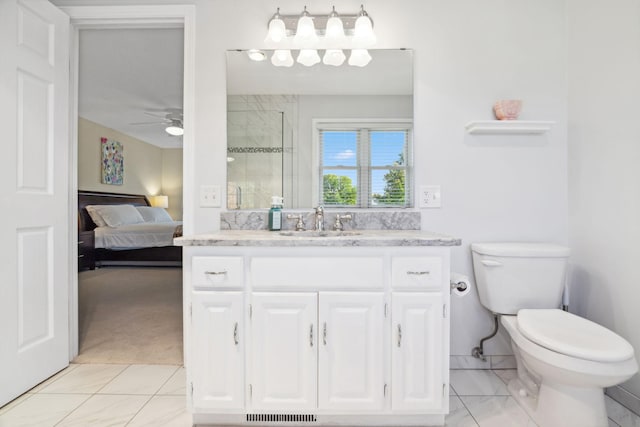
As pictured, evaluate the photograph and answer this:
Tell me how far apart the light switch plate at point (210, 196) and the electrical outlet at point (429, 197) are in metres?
1.18

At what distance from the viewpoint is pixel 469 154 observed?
195 cm

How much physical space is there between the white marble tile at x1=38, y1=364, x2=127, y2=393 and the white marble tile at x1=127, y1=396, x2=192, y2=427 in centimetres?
39

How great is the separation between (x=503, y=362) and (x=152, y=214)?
6.16 m

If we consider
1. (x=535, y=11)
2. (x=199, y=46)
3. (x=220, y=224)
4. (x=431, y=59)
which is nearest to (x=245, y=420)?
(x=220, y=224)

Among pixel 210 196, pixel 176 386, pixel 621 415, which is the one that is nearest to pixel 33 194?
pixel 210 196

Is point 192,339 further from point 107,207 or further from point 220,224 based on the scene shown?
point 107,207

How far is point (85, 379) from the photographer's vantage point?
186 centimetres

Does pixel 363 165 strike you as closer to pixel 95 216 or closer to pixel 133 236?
pixel 133 236

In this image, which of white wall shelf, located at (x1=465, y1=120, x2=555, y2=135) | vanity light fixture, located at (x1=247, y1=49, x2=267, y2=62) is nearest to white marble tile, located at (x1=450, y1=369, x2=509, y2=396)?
white wall shelf, located at (x1=465, y1=120, x2=555, y2=135)

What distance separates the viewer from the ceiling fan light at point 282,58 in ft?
6.42

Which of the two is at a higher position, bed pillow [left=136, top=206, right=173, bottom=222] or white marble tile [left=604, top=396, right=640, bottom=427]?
bed pillow [left=136, top=206, right=173, bottom=222]

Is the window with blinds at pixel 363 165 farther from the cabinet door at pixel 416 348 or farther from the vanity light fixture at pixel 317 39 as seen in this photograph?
the cabinet door at pixel 416 348

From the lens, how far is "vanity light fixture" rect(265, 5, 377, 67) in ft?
6.11

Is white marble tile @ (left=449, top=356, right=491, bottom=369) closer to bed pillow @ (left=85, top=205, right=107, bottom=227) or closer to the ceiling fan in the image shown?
the ceiling fan
